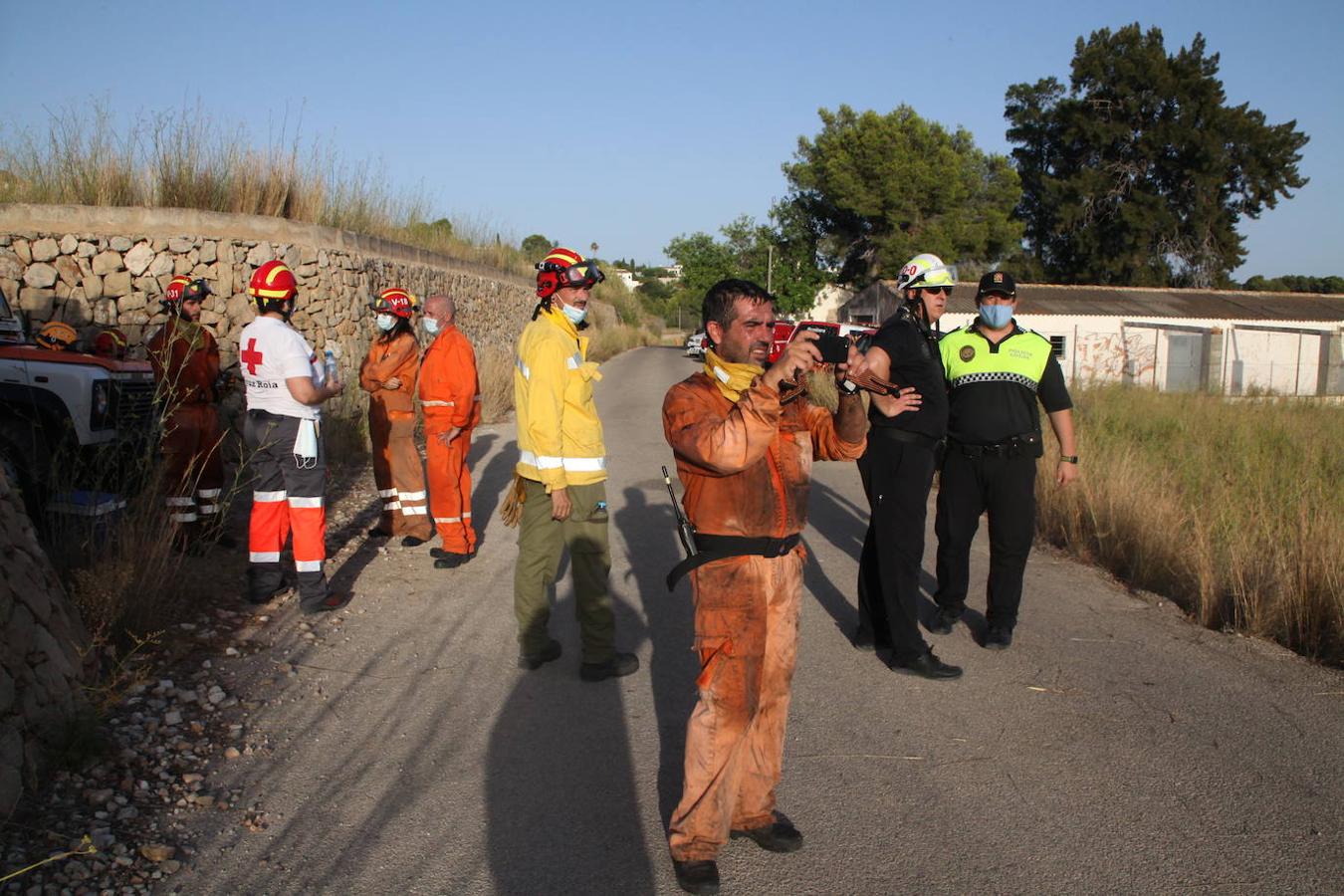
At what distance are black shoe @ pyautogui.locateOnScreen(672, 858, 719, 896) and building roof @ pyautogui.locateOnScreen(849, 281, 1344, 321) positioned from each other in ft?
103

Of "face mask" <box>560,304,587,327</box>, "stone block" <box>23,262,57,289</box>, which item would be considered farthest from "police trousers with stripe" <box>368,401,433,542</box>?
"stone block" <box>23,262,57,289</box>

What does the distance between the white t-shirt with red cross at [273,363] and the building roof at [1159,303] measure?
29.6 m

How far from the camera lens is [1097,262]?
1978 inches

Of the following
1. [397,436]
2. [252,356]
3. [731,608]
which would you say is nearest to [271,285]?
[252,356]

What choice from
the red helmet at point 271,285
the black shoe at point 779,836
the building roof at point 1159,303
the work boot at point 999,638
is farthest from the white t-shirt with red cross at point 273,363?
the building roof at point 1159,303

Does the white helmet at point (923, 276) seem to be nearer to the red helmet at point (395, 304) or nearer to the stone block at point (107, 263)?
the red helmet at point (395, 304)

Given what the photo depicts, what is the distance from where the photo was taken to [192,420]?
7.14m

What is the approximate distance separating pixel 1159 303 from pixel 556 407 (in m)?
38.6

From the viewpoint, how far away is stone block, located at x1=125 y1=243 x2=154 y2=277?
11656mm

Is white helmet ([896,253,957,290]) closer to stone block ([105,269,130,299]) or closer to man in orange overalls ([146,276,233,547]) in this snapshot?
man in orange overalls ([146,276,233,547])

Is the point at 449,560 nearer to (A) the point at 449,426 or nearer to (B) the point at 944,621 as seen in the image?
(A) the point at 449,426

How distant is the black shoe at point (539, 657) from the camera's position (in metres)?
5.22

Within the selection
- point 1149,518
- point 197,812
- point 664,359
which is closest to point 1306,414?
point 1149,518

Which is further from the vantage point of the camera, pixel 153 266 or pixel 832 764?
pixel 153 266
